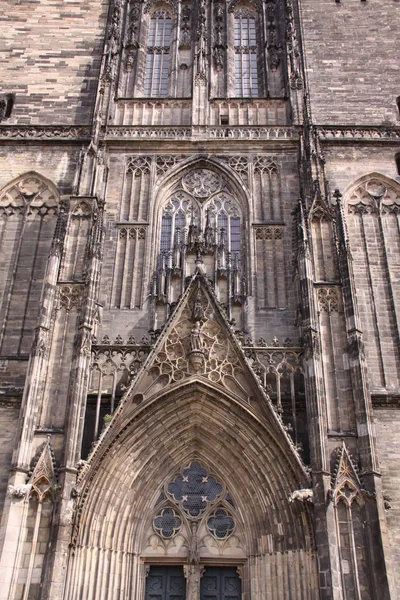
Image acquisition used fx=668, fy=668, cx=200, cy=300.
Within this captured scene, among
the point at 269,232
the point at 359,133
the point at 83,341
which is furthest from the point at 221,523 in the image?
the point at 359,133

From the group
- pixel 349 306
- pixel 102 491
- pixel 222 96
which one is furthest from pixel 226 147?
pixel 102 491

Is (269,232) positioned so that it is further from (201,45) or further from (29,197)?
(201,45)

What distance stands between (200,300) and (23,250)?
5011mm

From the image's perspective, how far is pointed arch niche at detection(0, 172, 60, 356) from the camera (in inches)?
596

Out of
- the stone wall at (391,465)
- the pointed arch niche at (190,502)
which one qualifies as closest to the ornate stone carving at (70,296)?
the pointed arch niche at (190,502)

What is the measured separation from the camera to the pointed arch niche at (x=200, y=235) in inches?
596

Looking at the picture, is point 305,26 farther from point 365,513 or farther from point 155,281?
point 365,513

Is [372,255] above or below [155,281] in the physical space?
above

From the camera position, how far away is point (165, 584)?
12.5m

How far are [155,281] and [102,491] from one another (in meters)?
5.09

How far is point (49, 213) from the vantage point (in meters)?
17.0

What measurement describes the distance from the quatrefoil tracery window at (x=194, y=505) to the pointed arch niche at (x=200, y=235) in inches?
133

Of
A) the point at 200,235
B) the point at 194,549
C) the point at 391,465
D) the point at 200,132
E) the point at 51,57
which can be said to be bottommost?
the point at 194,549

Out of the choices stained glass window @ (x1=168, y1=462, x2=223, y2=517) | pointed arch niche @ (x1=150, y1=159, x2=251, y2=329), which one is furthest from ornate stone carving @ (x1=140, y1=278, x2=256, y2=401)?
stained glass window @ (x1=168, y1=462, x2=223, y2=517)
